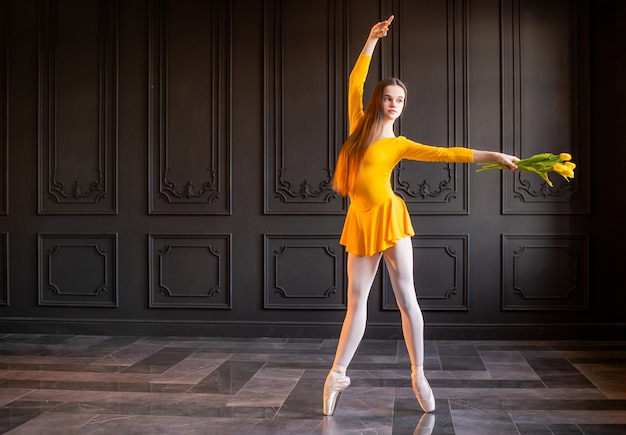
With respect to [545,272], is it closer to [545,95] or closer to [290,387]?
[545,95]

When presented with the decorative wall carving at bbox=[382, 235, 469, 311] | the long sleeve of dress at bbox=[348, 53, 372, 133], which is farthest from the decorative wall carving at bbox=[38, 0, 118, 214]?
the long sleeve of dress at bbox=[348, 53, 372, 133]

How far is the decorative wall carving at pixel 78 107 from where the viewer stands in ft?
19.2

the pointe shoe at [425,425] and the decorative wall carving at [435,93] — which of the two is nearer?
the pointe shoe at [425,425]

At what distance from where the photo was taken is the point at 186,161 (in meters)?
5.75

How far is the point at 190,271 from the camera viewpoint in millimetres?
5754

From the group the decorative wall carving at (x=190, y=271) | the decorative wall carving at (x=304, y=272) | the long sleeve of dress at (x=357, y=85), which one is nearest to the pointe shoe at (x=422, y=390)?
the long sleeve of dress at (x=357, y=85)

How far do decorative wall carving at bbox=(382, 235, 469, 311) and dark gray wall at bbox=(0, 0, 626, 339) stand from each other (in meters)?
0.01

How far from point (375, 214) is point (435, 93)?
2.53 meters

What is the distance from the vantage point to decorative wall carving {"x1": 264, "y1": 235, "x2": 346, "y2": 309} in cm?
562

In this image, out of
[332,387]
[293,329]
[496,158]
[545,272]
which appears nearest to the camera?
[496,158]

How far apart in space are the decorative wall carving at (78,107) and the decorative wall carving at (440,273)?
2.50 meters

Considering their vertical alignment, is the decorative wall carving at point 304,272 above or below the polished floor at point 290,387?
above

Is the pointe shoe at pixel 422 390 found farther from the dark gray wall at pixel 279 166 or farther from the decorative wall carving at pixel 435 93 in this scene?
the decorative wall carving at pixel 435 93

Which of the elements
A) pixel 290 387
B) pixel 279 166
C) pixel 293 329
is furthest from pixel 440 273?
pixel 290 387
